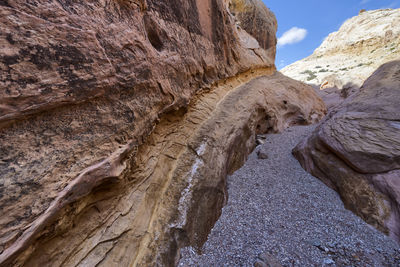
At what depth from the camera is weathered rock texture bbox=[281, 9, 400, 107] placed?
13032 millimetres

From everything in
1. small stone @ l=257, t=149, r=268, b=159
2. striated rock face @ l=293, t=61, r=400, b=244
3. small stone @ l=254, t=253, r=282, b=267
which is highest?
striated rock face @ l=293, t=61, r=400, b=244

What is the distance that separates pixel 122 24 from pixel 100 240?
2692 mm

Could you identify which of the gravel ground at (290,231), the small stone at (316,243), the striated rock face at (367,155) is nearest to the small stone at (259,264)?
the gravel ground at (290,231)

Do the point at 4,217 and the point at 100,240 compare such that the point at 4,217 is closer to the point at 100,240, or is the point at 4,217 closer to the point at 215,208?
the point at 100,240

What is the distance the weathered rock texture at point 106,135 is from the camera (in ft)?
4.46

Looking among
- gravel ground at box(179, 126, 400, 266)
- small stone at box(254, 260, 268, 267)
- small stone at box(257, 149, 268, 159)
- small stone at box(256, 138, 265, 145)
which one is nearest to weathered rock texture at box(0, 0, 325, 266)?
gravel ground at box(179, 126, 400, 266)

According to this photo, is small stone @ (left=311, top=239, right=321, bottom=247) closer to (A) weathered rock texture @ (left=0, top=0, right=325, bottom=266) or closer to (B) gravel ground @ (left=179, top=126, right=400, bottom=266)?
(B) gravel ground @ (left=179, top=126, right=400, bottom=266)

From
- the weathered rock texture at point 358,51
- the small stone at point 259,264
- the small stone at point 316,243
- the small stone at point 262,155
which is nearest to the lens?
the small stone at point 259,264

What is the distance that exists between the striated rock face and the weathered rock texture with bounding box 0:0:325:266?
6.28 ft

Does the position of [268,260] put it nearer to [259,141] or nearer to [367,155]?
[367,155]

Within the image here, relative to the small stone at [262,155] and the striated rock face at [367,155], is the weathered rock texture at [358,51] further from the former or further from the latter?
the small stone at [262,155]

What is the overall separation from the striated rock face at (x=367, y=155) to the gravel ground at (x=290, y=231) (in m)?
0.22

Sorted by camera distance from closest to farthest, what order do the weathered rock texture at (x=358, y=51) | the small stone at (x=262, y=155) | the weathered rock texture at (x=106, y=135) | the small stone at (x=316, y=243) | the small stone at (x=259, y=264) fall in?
the weathered rock texture at (x=106, y=135) → the small stone at (x=259, y=264) → the small stone at (x=316, y=243) → the small stone at (x=262, y=155) → the weathered rock texture at (x=358, y=51)

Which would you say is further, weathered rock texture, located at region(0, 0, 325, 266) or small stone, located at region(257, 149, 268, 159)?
small stone, located at region(257, 149, 268, 159)
